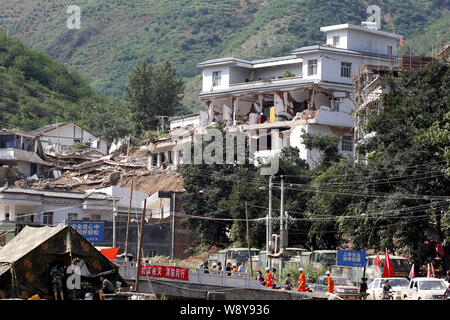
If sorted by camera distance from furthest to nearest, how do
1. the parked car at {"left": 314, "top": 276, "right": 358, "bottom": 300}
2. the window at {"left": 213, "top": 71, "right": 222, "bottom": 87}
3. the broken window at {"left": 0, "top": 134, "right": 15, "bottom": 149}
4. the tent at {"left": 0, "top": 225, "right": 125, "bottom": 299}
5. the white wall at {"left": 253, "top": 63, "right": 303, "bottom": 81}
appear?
1. the window at {"left": 213, "top": 71, "right": 222, "bottom": 87}
2. the white wall at {"left": 253, "top": 63, "right": 303, "bottom": 81}
3. the broken window at {"left": 0, "top": 134, "right": 15, "bottom": 149}
4. the parked car at {"left": 314, "top": 276, "right": 358, "bottom": 300}
5. the tent at {"left": 0, "top": 225, "right": 125, "bottom": 299}

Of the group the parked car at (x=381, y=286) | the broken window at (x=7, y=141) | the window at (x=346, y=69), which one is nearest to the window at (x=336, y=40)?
the window at (x=346, y=69)

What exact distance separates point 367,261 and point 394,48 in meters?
36.0

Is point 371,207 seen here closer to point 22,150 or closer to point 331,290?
point 331,290

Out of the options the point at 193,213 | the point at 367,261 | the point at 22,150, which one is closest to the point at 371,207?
the point at 367,261

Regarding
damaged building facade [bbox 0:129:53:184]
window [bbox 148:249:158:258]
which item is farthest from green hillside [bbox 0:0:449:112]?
window [bbox 148:249:158:258]

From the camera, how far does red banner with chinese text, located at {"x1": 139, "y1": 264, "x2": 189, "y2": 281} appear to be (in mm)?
31188

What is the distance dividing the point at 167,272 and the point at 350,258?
9.64 meters

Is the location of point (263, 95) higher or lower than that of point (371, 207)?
higher

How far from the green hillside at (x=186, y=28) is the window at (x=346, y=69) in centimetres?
6874

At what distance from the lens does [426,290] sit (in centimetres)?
2870

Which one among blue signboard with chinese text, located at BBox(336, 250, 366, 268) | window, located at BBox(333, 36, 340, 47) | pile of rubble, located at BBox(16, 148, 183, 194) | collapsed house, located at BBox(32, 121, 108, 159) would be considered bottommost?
blue signboard with chinese text, located at BBox(336, 250, 366, 268)

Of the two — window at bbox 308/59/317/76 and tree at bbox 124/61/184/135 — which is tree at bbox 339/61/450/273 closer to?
window at bbox 308/59/317/76

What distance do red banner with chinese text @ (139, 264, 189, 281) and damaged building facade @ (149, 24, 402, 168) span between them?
3039 cm
